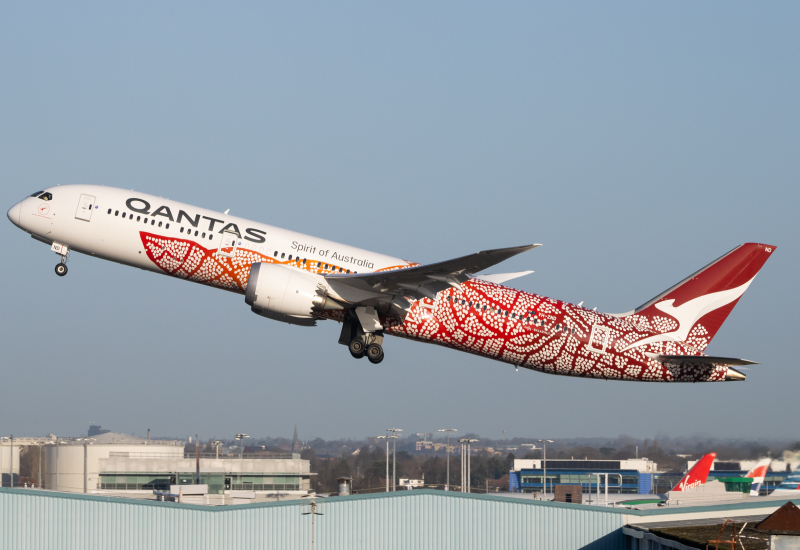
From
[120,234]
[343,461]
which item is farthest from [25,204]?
[343,461]

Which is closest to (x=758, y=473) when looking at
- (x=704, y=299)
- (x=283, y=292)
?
(x=704, y=299)

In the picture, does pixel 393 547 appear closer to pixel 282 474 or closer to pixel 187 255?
pixel 187 255

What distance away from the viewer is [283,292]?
33.3 meters

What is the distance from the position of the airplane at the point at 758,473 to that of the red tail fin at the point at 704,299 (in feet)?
52.0

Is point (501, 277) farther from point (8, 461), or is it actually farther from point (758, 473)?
point (8, 461)

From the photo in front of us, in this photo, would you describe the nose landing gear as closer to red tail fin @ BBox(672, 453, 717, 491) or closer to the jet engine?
the jet engine

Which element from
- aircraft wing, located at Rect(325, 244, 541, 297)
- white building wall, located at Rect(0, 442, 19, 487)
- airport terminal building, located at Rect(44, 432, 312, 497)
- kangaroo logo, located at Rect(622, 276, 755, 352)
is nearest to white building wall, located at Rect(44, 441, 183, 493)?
airport terminal building, located at Rect(44, 432, 312, 497)

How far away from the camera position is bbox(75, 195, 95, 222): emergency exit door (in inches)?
1391

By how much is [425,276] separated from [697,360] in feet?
37.0

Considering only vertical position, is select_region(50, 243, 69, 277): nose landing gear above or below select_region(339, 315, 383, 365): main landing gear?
above

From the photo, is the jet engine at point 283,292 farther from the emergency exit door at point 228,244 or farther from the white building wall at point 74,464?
the white building wall at point 74,464

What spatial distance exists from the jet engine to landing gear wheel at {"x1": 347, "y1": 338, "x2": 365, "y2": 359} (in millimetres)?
2521

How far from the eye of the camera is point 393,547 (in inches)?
1315

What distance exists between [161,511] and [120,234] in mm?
10328
